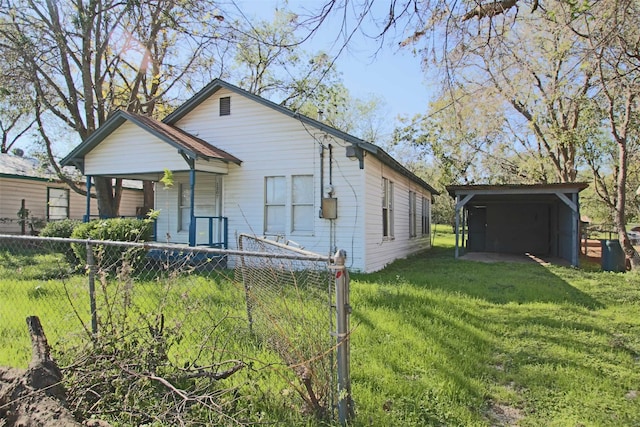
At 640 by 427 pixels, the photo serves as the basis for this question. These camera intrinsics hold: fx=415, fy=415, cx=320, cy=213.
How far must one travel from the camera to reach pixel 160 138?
10.3 metres

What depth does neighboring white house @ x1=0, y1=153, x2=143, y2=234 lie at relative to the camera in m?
16.4

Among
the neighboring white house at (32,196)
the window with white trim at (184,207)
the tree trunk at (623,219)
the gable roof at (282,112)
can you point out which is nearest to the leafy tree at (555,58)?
the tree trunk at (623,219)

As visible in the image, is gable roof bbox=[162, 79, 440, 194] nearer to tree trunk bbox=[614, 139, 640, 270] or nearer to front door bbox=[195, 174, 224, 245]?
front door bbox=[195, 174, 224, 245]

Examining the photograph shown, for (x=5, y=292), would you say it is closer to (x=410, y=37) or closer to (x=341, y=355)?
(x=341, y=355)

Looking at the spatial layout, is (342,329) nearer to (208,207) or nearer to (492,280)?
(492,280)

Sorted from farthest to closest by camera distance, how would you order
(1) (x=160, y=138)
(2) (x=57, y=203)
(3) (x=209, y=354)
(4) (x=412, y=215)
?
(2) (x=57, y=203), (4) (x=412, y=215), (1) (x=160, y=138), (3) (x=209, y=354)

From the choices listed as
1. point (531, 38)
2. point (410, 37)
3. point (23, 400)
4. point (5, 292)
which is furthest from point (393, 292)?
point (531, 38)

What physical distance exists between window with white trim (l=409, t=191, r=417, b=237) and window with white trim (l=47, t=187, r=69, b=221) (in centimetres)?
1517

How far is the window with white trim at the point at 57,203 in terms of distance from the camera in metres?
18.1

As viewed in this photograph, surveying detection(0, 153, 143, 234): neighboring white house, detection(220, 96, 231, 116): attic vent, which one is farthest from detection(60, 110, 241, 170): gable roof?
detection(0, 153, 143, 234): neighboring white house

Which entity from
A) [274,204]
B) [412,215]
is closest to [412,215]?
[412,215]

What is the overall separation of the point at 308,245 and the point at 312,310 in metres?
6.80

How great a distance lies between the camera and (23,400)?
269 cm

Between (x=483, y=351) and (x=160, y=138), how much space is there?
8752mm
